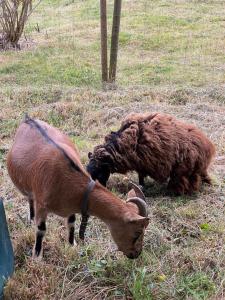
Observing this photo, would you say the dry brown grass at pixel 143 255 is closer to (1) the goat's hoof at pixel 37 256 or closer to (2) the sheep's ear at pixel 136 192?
(1) the goat's hoof at pixel 37 256

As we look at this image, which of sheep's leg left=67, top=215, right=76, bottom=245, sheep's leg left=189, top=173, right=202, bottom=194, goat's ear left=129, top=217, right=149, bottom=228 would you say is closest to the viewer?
goat's ear left=129, top=217, right=149, bottom=228

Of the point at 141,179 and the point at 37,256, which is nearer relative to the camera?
the point at 37,256

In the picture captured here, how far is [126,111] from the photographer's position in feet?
24.7

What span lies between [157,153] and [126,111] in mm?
2502

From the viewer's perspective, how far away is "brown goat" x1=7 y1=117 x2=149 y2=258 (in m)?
3.58

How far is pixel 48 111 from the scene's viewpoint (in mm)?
7438

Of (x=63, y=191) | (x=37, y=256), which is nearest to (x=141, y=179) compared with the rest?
(x=37, y=256)

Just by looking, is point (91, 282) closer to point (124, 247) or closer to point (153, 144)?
point (124, 247)

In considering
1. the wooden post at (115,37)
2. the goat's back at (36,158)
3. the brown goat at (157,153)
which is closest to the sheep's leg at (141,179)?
the brown goat at (157,153)

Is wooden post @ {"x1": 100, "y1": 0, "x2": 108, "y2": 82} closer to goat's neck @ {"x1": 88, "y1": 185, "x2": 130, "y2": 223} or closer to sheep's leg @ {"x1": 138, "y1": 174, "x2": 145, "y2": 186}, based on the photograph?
sheep's leg @ {"x1": 138, "y1": 174, "x2": 145, "y2": 186}

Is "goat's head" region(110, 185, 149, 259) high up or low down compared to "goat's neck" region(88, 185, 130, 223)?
down

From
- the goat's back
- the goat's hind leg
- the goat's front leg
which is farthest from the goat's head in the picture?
the goat's hind leg

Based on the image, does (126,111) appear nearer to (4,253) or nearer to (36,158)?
(36,158)

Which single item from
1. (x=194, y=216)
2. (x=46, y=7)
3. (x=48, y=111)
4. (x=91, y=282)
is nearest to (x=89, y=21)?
(x=46, y=7)
